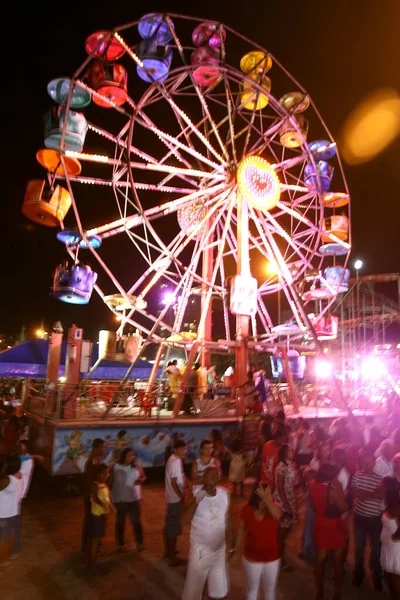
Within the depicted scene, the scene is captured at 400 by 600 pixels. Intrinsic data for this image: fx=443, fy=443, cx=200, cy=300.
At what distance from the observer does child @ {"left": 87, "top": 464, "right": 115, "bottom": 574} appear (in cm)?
574

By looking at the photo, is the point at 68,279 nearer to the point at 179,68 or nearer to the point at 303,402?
the point at 179,68

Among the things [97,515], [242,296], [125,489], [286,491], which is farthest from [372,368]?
[97,515]

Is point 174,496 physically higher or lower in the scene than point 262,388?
lower

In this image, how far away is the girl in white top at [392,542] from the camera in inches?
178

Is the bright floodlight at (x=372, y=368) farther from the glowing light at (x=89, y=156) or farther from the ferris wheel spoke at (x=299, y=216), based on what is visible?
the glowing light at (x=89, y=156)

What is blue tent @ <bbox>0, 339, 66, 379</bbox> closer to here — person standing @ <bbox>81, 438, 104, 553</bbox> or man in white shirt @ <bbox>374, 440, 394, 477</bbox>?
person standing @ <bbox>81, 438, 104, 553</bbox>

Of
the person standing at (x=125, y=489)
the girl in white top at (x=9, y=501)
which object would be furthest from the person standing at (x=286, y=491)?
the girl in white top at (x=9, y=501)

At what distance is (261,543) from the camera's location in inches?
164

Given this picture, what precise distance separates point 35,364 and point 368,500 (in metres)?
16.2

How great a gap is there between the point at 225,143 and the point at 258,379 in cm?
851

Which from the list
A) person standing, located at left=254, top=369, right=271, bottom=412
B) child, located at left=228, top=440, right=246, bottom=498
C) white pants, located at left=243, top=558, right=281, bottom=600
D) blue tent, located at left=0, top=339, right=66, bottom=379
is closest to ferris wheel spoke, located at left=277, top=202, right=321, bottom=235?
person standing, located at left=254, top=369, right=271, bottom=412

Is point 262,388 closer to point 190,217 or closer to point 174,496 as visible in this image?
point 174,496

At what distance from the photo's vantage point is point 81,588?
5.39m

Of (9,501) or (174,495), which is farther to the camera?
(174,495)
